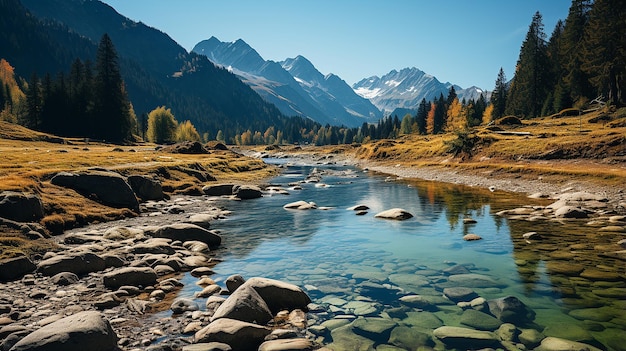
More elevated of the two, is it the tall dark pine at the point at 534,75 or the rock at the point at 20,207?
the tall dark pine at the point at 534,75

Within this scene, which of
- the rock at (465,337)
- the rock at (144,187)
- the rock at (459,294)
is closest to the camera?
the rock at (465,337)

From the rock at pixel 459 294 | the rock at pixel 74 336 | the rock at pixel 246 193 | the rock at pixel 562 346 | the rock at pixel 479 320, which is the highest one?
the rock at pixel 74 336

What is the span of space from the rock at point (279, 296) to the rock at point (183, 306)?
1.71 metres

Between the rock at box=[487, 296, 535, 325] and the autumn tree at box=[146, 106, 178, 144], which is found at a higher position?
the autumn tree at box=[146, 106, 178, 144]

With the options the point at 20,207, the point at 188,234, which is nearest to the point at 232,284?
the point at 188,234

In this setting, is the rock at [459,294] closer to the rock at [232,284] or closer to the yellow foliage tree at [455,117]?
the rock at [232,284]

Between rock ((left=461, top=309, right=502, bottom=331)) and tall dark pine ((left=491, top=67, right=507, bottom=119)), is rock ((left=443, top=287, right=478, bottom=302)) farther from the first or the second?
tall dark pine ((left=491, top=67, right=507, bottom=119))

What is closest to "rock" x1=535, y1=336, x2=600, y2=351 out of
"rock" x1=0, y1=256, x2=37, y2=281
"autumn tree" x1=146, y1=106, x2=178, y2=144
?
"rock" x1=0, y1=256, x2=37, y2=281

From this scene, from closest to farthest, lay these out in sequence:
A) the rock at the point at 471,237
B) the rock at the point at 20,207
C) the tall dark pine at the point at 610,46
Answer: the rock at the point at 20,207, the rock at the point at 471,237, the tall dark pine at the point at 610,46

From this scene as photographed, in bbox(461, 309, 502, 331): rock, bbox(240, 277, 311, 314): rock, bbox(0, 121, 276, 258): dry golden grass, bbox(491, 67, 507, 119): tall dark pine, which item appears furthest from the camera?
bbox(491, 67, 507, 119): tall dark pine

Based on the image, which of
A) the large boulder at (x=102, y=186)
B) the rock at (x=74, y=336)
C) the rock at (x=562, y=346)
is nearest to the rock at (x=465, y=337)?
the rock at (x=562, y=346)

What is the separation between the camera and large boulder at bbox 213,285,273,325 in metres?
9.84

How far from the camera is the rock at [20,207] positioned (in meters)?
18.2

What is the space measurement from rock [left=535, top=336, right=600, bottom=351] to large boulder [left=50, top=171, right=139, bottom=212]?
1129 inches
